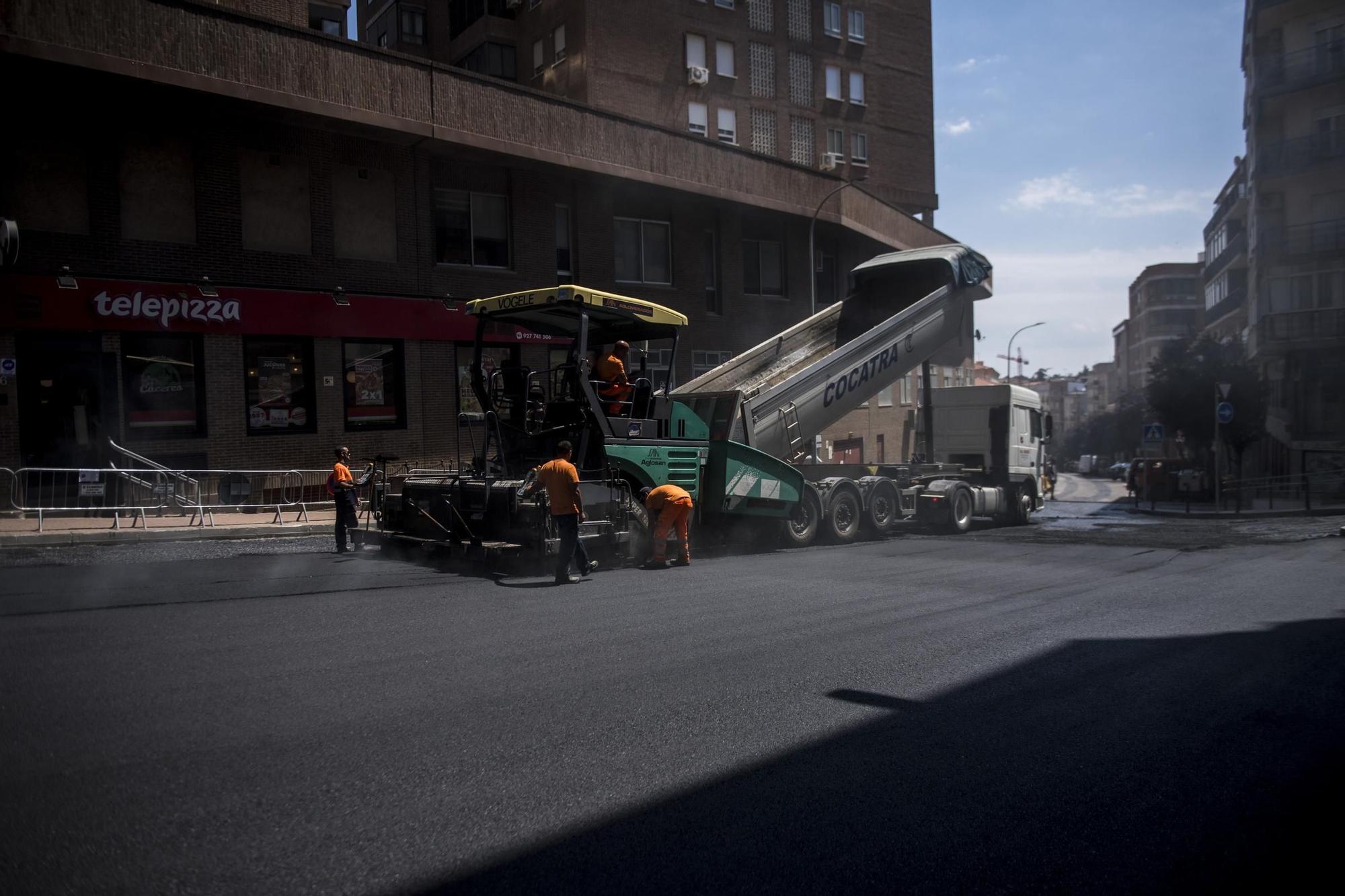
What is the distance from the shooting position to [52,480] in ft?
52.2

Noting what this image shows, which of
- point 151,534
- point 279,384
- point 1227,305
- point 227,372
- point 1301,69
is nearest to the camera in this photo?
point 151,534

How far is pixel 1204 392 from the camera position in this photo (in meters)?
35.6

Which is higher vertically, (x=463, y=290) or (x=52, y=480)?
(x=463, y=290)

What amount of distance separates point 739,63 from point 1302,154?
20883mm

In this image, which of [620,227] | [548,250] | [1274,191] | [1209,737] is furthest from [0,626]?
[1274,191]

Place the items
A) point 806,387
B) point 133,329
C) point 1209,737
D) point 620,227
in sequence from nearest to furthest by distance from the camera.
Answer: point 1209,737 < point 806,387 < point 133,329 < point 620,227

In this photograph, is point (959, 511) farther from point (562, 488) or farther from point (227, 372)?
point (227, 372)

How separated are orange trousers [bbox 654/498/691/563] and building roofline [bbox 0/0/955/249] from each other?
12485 millimetres

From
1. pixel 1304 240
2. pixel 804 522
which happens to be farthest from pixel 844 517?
pixel 1304 240

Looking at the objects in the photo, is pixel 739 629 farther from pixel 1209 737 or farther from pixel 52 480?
pixel 52 480

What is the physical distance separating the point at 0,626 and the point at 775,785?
6874mm

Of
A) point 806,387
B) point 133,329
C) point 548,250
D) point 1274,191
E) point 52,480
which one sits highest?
point 1274,191

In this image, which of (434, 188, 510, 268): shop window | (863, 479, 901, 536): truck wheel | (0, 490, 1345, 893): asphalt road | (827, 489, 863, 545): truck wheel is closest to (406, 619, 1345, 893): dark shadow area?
(0, 490, 1345, 893): asphalt road

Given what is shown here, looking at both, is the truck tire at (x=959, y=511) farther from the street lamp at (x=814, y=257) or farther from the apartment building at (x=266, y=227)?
the street lamp at (x=814, y=257)
